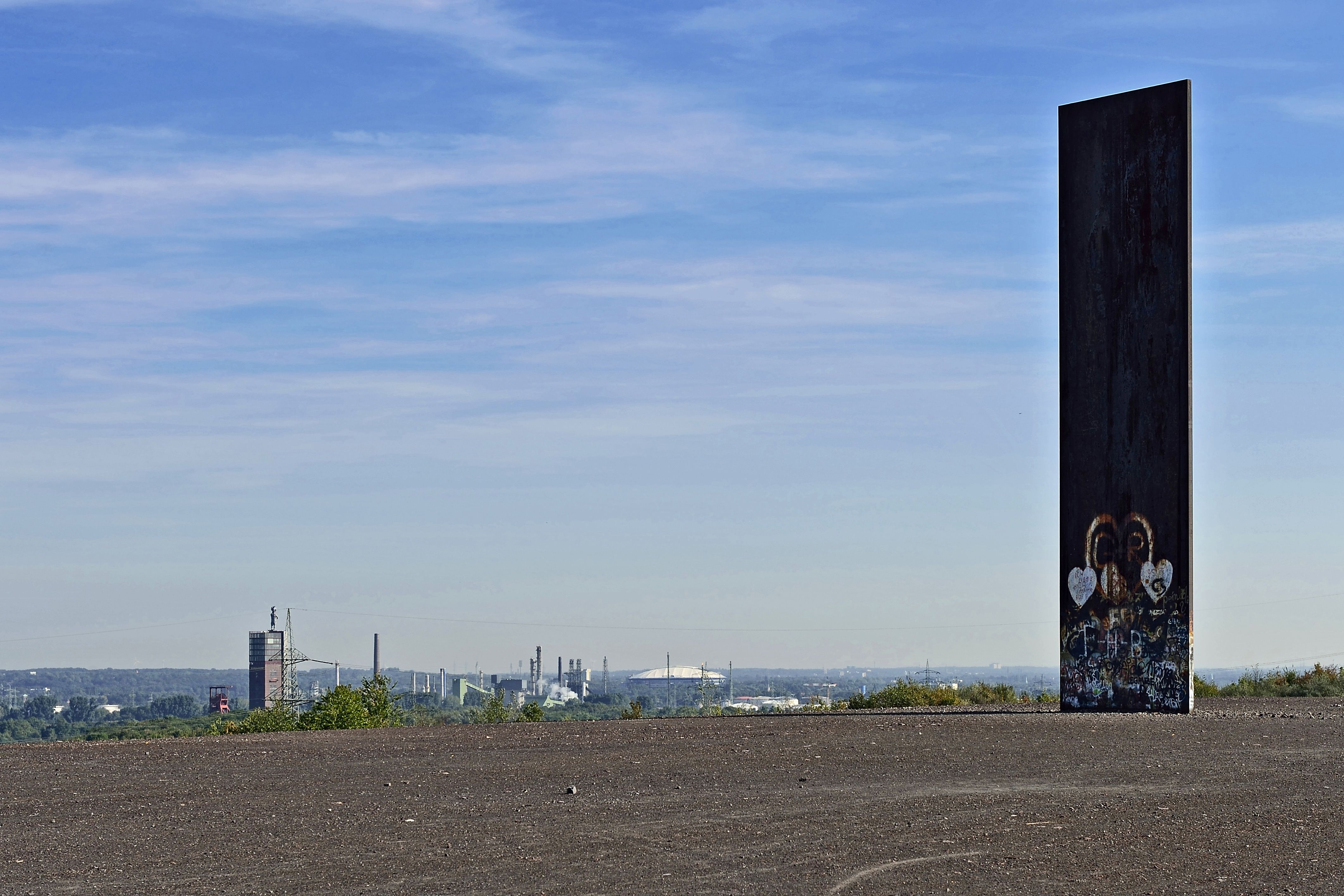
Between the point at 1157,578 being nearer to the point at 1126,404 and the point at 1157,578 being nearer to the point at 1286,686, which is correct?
the point at 1126,404

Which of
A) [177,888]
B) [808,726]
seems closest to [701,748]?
[808,726]

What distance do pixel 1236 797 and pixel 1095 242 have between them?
465 inches

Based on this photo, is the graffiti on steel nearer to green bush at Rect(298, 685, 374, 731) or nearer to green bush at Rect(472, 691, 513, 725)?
green bush at Rect(472, 691, 513, 725)

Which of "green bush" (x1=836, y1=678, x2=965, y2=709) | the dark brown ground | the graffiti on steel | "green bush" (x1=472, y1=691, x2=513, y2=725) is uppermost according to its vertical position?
the graffiti on steel

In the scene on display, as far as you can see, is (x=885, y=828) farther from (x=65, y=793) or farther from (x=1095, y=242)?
(x=1095, y=242)

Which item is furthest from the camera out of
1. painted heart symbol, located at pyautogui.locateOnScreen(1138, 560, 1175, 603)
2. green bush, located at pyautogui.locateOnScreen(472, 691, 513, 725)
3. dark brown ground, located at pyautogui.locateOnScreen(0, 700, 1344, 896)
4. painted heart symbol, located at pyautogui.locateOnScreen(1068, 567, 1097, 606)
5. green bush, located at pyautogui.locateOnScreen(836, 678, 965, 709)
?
green bush, located at pyautogui.locateOnScreen(836, 678, 965, 709)

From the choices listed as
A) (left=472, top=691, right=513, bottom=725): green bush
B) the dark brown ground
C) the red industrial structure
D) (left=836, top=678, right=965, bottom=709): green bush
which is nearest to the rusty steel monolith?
the dark brown ground

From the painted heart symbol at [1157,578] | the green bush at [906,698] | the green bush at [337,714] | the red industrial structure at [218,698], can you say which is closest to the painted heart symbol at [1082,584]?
the painted heart symbol at [1157,578]

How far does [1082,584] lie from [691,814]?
1230 centimetres

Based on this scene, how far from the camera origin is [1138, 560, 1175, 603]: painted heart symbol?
20484mm

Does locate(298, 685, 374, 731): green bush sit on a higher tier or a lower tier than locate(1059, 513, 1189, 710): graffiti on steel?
lower

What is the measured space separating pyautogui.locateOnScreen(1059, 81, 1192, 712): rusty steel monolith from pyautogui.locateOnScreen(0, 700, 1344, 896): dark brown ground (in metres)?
3.18

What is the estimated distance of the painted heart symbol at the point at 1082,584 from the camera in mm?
21375

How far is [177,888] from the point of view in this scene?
26.7ft
